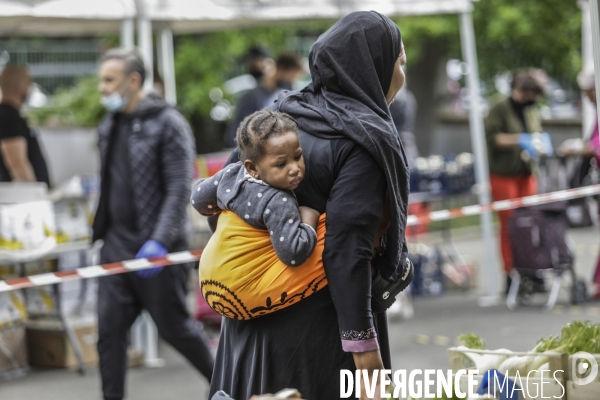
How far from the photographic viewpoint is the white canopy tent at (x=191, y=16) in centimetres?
747

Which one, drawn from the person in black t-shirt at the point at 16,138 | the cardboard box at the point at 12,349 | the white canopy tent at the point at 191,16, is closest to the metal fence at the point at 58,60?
the white canopy tent at the point at 191,16

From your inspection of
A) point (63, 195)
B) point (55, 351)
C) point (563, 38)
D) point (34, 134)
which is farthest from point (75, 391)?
point (563, 38)

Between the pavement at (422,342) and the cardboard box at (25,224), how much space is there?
102cm

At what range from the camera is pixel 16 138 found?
26.6ft

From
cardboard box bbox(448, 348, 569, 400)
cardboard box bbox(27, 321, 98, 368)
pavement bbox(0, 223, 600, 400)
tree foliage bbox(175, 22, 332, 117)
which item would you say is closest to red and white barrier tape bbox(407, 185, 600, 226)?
pavement bbox(0, 223, 600, 400)

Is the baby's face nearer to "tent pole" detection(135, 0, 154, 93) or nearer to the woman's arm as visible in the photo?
the woman's arm

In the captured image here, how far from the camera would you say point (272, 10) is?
8.88 m

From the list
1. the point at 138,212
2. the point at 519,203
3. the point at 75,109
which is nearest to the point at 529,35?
the point at 75,109

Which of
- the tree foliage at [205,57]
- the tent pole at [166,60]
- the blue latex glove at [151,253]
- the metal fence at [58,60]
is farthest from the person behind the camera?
the metal fence at [58,60]

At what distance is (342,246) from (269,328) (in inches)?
15.7

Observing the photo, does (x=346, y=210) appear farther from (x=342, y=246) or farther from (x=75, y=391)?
(x=75, y=391)

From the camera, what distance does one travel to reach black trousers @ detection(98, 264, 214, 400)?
17.5ft

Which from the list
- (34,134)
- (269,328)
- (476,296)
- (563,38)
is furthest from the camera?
(563,38)

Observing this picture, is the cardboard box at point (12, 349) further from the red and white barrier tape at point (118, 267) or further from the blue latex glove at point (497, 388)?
the blue latex glove at point (497, 388)
